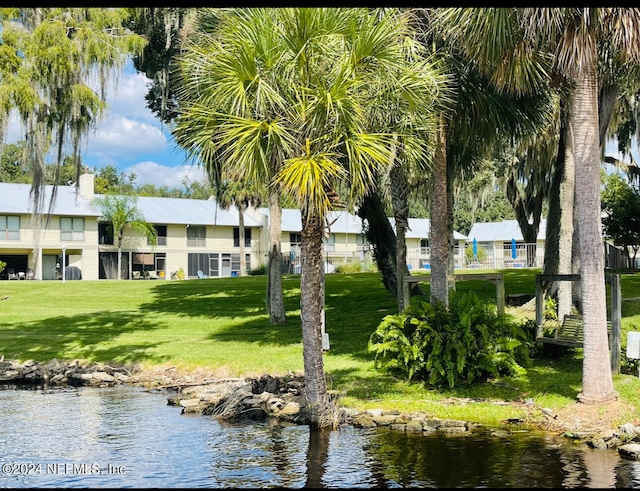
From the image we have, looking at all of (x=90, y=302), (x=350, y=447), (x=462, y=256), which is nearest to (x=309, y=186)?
(x=350, y=447)

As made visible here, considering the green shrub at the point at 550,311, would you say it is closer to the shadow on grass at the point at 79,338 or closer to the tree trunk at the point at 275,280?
the tree trunk at the point at 275,280

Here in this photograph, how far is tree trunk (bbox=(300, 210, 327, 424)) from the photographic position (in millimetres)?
11547

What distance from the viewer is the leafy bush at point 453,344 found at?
13609 millimetres

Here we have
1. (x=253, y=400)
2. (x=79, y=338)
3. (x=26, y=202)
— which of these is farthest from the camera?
(x=26, y=202)

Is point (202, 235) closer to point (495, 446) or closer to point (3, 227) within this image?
point (3, 227)

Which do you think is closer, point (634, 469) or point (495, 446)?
point (634, 469)

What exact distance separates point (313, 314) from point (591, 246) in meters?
4.43

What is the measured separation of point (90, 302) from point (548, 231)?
20.3m

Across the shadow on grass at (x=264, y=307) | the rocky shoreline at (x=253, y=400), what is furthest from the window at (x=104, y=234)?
the rocky shoreline at (x=253, y=400)

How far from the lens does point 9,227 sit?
47938mm

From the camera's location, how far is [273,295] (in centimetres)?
2286

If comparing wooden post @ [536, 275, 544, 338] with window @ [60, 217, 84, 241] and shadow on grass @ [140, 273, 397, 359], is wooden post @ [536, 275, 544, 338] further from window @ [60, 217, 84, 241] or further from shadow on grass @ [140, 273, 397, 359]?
window @ [60, 217, 84, 241]

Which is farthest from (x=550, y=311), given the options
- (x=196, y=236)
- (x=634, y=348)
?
(x=196, y=236)

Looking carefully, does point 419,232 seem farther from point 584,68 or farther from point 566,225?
point 584,68
